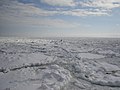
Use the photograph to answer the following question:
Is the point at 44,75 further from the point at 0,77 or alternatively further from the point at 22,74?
the point at 0,77

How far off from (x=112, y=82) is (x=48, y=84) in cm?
228

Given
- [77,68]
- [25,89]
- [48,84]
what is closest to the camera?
[25,89]

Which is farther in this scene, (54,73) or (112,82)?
(54,73)

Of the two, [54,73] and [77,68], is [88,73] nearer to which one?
[77,68]

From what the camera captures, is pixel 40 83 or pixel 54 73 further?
pixel 54 73

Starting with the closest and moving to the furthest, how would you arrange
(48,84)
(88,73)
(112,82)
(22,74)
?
(48,84), (112,82), (22,74), (88,73)

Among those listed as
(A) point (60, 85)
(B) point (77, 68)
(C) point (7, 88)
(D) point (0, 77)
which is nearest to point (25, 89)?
(C) point (7, 88)

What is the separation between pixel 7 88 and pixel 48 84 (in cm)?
122

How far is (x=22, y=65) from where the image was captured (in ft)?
20.8

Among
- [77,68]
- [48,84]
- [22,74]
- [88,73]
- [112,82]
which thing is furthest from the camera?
[77,68]

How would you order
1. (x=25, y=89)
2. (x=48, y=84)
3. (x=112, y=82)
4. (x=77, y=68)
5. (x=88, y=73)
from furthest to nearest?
(x=77, y=68)
(x=88, y=73)
(x=112, y=82)
(x=48, y=84)
(x=25, y=89)

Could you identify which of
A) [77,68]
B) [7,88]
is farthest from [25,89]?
[77,68]

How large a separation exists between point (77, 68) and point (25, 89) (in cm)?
311

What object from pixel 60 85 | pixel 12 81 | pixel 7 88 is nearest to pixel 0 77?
pixel 12 81
